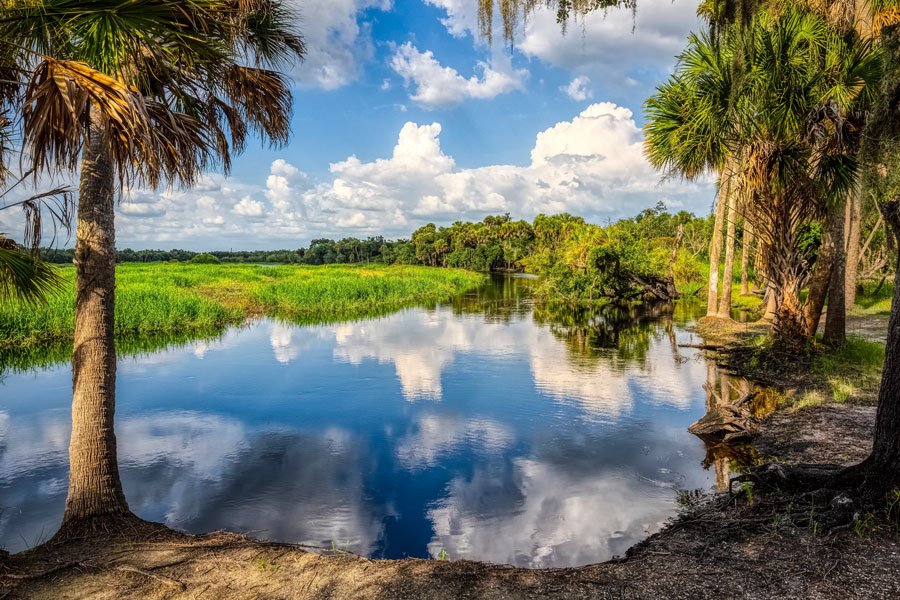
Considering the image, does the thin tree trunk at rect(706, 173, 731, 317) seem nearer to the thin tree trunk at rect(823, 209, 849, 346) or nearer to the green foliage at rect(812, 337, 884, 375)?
the thin tree trunk at rect(823, 209, 849, 346)

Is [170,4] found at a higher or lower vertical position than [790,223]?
higher

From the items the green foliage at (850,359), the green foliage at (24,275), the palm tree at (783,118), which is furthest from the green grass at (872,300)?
the green foliage at (24,275)

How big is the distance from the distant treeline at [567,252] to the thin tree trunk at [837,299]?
13.6 m

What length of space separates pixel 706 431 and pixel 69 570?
8333 mm

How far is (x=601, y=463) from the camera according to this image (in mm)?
7582

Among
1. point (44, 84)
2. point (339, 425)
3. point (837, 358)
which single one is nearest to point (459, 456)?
point (339, 425)

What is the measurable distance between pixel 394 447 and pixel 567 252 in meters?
23.0

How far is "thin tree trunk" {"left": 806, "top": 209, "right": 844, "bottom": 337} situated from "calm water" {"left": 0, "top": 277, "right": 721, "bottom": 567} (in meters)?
2.88

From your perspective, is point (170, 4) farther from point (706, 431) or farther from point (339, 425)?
point (706, 431)

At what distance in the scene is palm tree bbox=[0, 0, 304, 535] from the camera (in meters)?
3.90

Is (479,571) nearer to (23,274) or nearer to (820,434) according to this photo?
(23,274)

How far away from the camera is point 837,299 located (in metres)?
11.7

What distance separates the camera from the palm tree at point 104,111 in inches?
154

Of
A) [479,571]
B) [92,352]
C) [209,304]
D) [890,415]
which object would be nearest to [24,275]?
[92,352]
